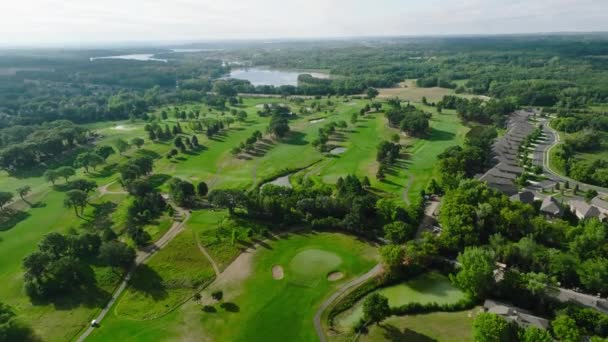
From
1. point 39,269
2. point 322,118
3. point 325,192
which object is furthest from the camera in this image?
point 322,118

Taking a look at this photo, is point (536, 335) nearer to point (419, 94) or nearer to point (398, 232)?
point (398, 232)

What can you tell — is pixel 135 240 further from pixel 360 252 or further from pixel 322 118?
pixel 322 118

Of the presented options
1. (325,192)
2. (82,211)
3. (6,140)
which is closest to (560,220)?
(325,192)

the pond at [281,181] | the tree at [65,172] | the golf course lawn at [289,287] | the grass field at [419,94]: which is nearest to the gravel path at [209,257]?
the golf course lawn at [289,287]

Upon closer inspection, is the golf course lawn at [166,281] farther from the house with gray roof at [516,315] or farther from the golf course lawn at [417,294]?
the house with gray roof at [516,315]

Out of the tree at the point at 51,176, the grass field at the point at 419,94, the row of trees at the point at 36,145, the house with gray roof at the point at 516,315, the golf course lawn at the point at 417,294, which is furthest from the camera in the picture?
the grass field at the point at 419,94

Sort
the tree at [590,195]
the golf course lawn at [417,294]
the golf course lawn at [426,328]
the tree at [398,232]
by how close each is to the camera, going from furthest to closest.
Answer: the tree at [590,195] < the tree at [398,232] < the golf course lawn at [417,294] < the golf course lawn at [426,328]
